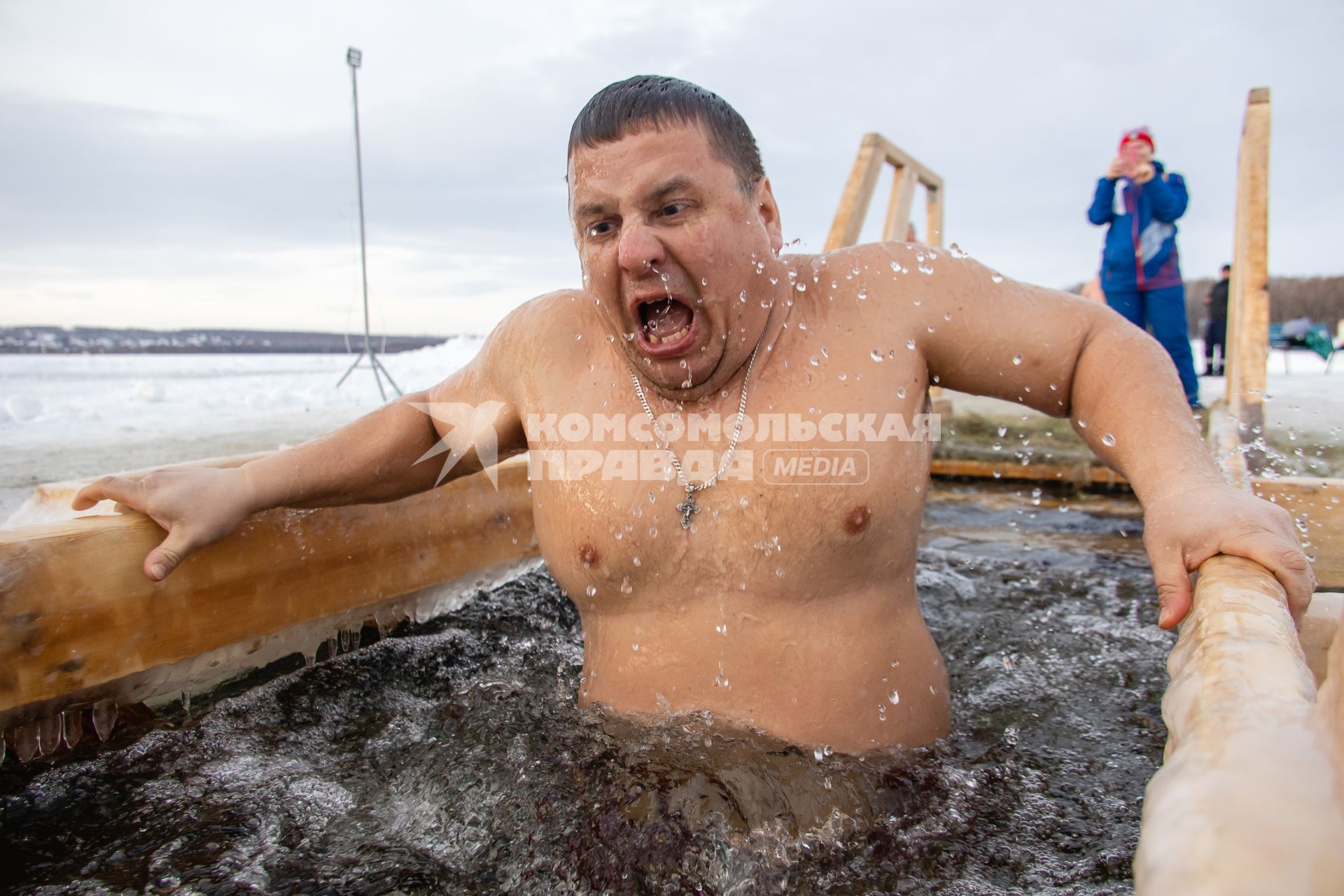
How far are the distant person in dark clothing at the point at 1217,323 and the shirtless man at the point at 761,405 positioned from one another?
11.8 meters

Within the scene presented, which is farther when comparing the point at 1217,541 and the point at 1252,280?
the point at 1252,280

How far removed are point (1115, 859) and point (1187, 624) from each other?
55cm

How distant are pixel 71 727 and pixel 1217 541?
2094 millimetres

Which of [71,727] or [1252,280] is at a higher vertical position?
[1252,280]

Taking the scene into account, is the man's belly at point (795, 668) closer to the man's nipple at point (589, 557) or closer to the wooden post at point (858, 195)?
the man's nipple at point (589, 557)

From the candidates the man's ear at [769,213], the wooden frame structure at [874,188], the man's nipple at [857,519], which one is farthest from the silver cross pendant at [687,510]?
the wooden frame structure at [874,188]

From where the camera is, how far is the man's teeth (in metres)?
1.59

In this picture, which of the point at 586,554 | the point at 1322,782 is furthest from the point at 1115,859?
the point at 586,554

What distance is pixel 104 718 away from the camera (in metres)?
1.81

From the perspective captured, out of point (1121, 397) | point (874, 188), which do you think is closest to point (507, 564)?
point (1121, 397)

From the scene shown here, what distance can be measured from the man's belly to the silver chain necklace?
0.18 metres

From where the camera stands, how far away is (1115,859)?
1.33 meters

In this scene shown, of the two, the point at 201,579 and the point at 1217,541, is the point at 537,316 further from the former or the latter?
the point at 1217,541

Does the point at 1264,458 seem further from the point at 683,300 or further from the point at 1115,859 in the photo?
the point at 683,300
